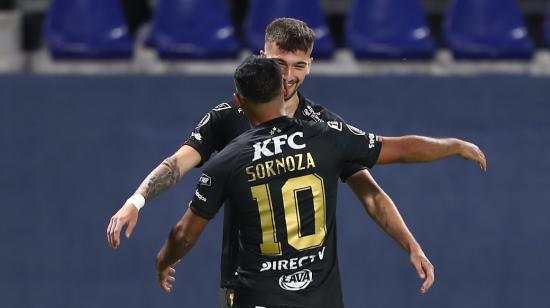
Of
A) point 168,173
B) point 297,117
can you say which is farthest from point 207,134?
point 297,117

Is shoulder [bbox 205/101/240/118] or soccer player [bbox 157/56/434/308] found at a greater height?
shoulder [bbox 205/101/240/118]

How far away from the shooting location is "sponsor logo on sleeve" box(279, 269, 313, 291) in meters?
4.05

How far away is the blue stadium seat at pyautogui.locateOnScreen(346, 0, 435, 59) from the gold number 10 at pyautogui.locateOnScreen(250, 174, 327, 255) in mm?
3160

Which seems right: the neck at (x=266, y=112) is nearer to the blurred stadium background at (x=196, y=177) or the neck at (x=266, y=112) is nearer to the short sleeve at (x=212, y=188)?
the short sleeve at (x=212, y=188)

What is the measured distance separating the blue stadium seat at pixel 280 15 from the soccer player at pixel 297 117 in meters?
2.69

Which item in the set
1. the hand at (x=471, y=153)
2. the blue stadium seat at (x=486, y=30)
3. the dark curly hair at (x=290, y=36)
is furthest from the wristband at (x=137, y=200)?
the blue stadium seat at (x=486, y=30)

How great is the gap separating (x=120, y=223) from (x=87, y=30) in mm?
3595

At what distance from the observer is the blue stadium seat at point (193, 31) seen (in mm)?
6969

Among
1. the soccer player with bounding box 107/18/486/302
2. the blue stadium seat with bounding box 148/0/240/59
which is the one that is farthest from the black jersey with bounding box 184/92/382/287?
the blue stadium seat with bounding box 148/0/240/59

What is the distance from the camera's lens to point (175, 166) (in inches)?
171

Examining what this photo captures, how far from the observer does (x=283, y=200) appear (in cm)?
397

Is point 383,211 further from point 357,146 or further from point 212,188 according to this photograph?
point 212,188

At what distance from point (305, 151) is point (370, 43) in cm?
324

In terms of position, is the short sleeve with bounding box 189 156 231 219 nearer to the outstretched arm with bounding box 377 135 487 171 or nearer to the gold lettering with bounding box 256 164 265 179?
the gold lettering with bounding box 256 164 265 179
